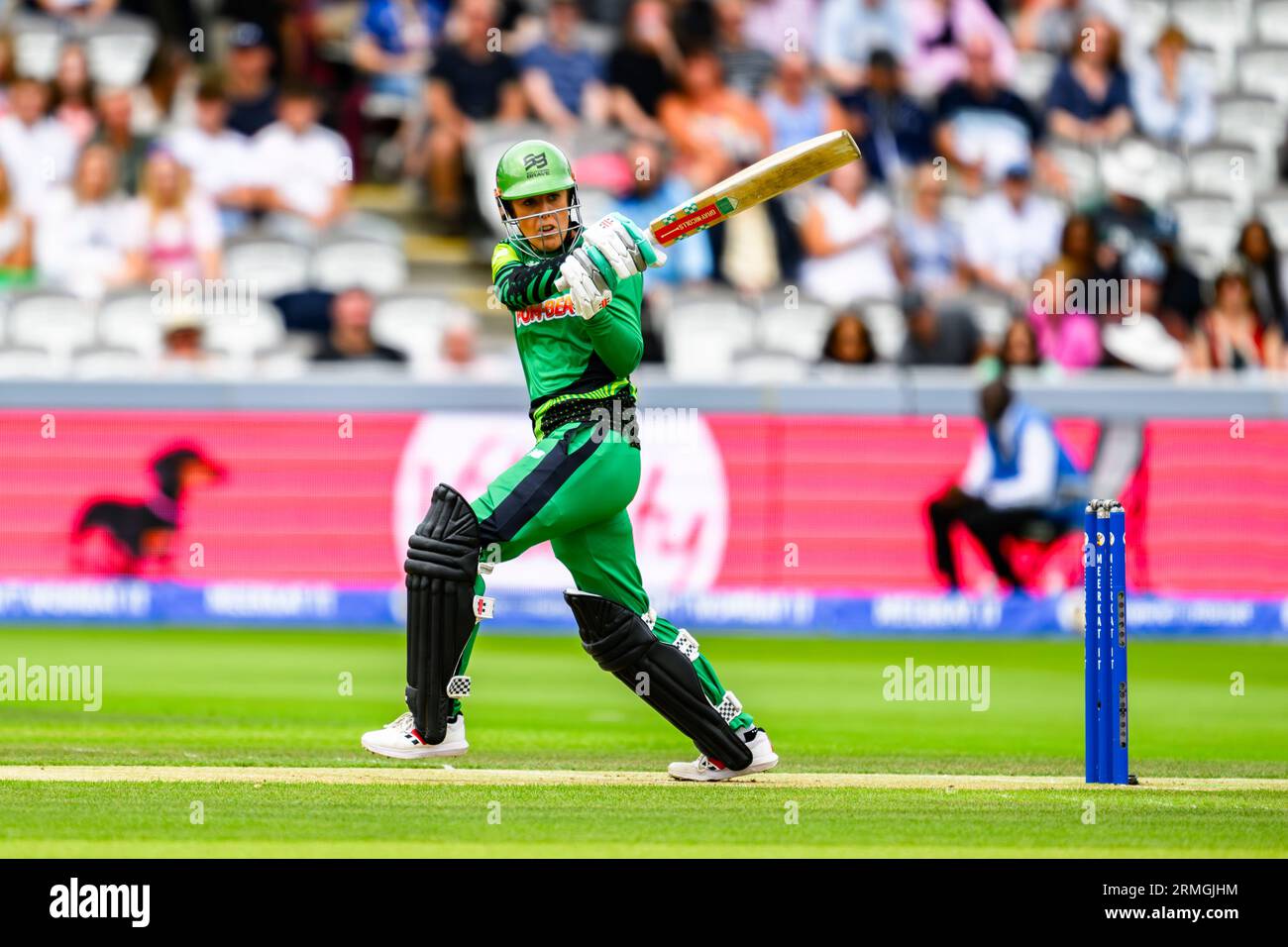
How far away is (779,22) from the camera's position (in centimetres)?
2114

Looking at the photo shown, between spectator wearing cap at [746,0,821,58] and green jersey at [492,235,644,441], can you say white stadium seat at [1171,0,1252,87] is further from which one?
green jersey at [492,235,644,441]

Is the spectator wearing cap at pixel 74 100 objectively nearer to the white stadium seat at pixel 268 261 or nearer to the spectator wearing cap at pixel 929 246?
the white stadium seat at pixel 268 261

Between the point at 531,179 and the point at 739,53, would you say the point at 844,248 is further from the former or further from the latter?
the point at 531,179

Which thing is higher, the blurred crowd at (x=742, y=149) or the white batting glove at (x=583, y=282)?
the blurred crowd at (x=742, y=149)

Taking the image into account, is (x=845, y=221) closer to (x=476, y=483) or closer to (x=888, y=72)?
(x=888, y=72)

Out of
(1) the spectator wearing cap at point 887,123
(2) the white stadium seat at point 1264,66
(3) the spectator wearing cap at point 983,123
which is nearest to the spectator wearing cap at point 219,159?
(1) the spectator wearing cap at point 887,123

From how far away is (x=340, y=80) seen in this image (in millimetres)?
→ 20641

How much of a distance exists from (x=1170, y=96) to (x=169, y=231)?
389 inches

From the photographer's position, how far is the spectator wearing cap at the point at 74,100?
18.6 meters

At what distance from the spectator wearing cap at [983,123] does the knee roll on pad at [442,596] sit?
12662mm

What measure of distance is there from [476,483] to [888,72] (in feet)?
23.0

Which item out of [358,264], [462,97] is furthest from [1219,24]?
[358,264]

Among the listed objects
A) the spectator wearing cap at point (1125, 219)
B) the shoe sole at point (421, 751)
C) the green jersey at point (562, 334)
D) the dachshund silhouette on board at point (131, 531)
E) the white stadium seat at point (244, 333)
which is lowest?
the shoe sole at point (421, 751)
